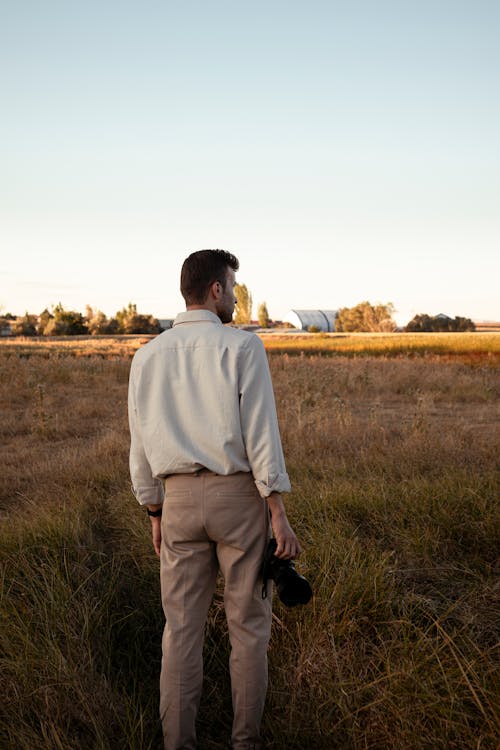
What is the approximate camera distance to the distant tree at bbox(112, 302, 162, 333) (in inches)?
2849

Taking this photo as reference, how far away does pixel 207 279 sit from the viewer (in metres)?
1.99

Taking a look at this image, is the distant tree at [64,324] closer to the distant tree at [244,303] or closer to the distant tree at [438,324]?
the distant tree at [244,303]

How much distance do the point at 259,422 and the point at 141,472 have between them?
57cm

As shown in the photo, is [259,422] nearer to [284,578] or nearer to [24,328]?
[284,578]

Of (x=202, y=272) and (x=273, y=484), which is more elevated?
(x=202, y=272)

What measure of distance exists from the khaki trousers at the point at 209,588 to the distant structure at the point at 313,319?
292 ft

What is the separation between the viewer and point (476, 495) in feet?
13.1

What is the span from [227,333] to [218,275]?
0.24m

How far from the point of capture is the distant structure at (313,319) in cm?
9309

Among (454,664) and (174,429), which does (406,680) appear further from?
(174,429)

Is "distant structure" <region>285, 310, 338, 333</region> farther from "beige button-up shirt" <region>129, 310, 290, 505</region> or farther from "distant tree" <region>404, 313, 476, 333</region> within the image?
"beige button-up shirt" <region>129, 310, 290, 505</region>

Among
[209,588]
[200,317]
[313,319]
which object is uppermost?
[200,317]

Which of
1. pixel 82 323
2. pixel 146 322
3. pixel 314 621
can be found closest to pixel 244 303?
pixel 146 322

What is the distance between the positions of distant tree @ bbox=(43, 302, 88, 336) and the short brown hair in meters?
63.8
